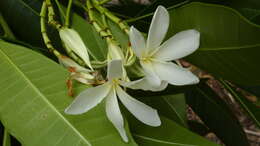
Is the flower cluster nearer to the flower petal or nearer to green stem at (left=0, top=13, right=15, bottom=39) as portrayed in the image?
the flower petal

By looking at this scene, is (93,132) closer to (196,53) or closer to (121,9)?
(196,53)

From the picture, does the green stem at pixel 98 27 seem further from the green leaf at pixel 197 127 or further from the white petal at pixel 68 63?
the green leaf at pixel 197 127

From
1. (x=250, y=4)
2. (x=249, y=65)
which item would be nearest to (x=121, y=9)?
(x=250, y=4)

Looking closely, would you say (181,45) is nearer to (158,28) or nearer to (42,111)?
(158,28)

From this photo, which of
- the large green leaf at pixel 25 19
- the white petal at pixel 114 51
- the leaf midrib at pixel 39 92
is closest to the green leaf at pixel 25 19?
the large green leaf at pixel 25 19

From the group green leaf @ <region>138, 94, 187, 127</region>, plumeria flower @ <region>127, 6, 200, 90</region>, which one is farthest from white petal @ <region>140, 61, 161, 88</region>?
green leaf @ <region>138, 94, 187, 127</region>
